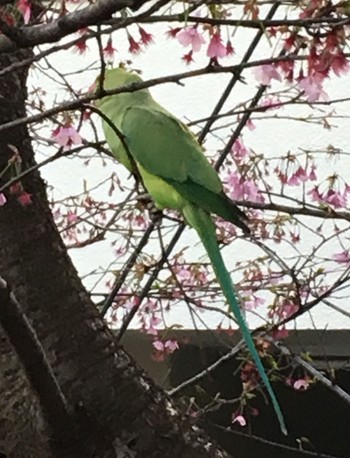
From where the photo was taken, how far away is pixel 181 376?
198 centimetres

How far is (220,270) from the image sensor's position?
986mm

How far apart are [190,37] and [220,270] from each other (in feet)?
0.91

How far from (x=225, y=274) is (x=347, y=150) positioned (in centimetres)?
94

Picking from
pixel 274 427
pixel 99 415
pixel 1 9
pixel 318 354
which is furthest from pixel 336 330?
pixel 1 9

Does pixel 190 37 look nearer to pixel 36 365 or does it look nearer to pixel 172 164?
pixel 172 164

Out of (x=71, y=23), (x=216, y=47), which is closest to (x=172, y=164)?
(x=216, y=47)

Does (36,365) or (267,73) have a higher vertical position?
(267,73)

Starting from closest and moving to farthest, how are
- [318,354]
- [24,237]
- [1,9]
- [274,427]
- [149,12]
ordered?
[149,12] → [1,9] → [24,237] → [318,354] → [274,427]

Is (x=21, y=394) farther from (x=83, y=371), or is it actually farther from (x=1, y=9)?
(x=1, y=9)

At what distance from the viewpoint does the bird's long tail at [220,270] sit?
0.94m

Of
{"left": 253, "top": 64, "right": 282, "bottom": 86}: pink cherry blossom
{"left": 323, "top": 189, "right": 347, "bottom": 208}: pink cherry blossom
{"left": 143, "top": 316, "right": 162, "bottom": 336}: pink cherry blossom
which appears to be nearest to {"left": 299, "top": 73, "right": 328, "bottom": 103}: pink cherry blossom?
{"left": 253, "top": 64, "right": 282, "bottom": 86}: pink cherry blossom

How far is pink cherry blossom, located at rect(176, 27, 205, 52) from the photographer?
891 mm

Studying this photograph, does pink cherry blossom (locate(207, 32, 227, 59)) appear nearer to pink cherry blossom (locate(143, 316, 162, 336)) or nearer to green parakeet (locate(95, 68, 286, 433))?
green parakeet (locate(95, 68, 286, 433))

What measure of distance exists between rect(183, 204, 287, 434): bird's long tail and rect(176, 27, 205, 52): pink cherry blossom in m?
0.24
